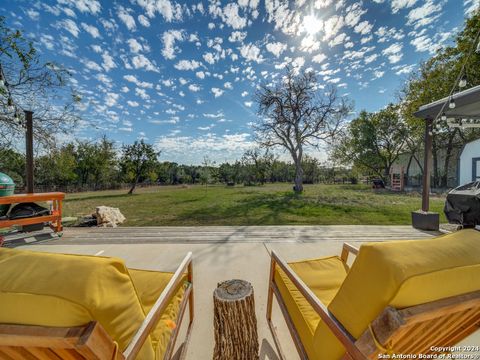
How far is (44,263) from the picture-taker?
72 cm

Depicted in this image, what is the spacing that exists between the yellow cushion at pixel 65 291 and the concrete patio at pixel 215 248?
1223 mm

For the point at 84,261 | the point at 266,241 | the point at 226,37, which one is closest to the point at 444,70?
the point at 226,37

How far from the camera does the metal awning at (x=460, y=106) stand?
3.67 metres

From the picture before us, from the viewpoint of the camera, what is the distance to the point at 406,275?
707 millimetres

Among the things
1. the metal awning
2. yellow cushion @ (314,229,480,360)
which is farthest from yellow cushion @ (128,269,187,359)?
the metal awning

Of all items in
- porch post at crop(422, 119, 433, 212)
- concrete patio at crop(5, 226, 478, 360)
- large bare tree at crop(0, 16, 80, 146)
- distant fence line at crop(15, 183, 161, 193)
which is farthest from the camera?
distant fence line at crop(15, 183, 161, 193)

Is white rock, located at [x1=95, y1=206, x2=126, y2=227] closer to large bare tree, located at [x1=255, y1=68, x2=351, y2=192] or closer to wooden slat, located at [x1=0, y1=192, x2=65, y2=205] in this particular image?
wooden slat, located at [x1=0, y1=192, x2=65, y2=205]

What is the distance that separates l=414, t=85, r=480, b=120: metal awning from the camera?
12.1 ft

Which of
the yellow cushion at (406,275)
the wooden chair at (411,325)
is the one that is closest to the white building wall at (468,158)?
the wooden chair at (411,325)

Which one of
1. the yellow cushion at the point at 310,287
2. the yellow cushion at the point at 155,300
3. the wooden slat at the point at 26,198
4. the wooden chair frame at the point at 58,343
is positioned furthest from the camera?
the wooden slat at the point at 26,198

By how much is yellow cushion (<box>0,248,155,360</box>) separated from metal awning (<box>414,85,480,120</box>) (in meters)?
5.84

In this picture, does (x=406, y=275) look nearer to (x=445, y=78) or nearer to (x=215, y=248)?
(x=215, y=248)

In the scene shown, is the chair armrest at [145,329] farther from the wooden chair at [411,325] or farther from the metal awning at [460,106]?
the metal awning at [460,106]

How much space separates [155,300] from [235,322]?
65 centimetres
